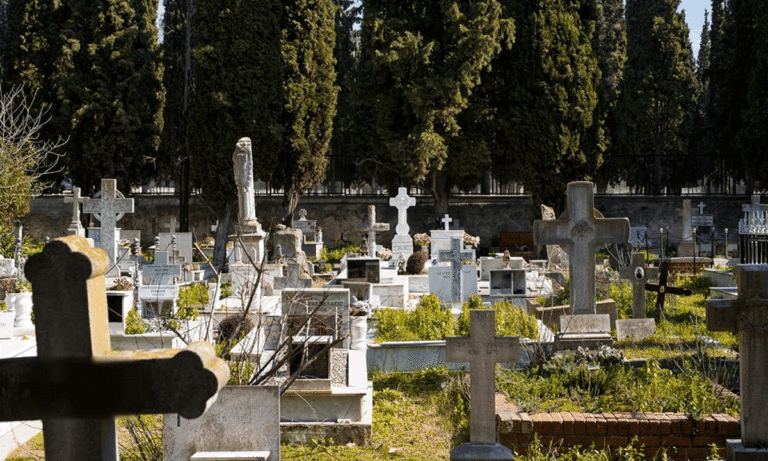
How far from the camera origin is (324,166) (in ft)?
87.8

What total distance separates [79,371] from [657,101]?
31549 millimetres

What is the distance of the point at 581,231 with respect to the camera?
10703mm

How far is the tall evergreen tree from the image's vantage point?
32.0 m

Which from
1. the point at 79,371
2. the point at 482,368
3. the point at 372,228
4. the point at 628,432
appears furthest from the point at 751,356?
the point at 372,228

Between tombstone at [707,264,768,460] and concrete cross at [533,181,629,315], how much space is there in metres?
4.91

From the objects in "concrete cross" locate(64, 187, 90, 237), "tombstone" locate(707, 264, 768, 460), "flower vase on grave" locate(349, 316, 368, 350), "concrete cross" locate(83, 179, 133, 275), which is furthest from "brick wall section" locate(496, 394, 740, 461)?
"concrete cross" locate(64, 187, 90, 237)

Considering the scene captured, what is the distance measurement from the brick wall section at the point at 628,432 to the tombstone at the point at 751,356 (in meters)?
1.24

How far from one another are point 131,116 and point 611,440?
76.3 feet

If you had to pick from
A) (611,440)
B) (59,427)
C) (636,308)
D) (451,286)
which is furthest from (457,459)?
(451,286)

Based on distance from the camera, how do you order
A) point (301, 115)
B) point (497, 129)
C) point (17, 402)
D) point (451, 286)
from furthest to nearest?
point (497, 129)
point (301, 115)
point (451, 286)
point (17, 402)

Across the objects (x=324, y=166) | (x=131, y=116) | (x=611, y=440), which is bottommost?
(x=611, y=440)

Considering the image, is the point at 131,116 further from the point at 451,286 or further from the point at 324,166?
the point at 451,286

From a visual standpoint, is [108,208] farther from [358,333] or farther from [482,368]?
[482,368]

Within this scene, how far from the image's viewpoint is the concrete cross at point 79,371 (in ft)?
9.31
